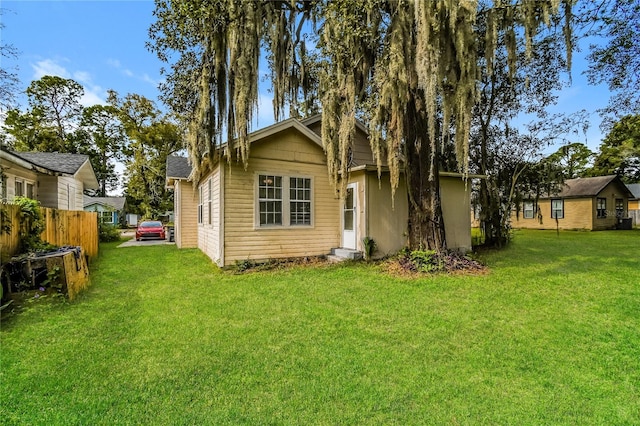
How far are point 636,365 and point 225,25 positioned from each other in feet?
28.2

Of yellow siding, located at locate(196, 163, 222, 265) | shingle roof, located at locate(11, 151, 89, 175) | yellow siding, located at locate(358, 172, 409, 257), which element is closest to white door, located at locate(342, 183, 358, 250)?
yellow siding, located at locate(358, 172, 409, 257)

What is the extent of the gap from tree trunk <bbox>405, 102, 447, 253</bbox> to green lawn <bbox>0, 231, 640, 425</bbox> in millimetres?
1961

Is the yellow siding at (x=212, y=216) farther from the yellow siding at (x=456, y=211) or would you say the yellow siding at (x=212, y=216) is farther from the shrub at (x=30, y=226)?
the yellow siding at (x=456, y=211)

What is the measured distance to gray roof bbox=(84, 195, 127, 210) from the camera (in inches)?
1112

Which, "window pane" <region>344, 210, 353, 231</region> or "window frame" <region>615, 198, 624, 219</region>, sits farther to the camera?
"window frame" <region>615, 198, 624, 219</region>

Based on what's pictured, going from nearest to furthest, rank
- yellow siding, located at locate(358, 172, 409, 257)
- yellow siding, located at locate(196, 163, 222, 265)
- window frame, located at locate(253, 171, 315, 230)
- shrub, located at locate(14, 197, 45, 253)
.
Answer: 1. shrub, located at locate(14, 197, 45, 253)
2. yellow siding, located at locate(196, 163, 222, 265)
3. window frame, located at locate(253, 171, 315, 230)
4. yellow siding, located at locate(358, 172, 409, 257)

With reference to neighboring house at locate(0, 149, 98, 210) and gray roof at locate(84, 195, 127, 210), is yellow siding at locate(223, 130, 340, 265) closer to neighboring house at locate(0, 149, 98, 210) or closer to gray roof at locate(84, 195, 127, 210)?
neighboring house at locate(0, 149, 98, 210)

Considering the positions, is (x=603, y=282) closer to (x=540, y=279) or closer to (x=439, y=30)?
(x=540, y=279)

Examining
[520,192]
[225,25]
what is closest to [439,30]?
[225,25]

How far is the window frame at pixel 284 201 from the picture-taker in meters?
7.96

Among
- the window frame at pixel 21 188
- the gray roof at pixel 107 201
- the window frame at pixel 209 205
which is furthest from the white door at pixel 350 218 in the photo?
the gray roof at pixel 107 201

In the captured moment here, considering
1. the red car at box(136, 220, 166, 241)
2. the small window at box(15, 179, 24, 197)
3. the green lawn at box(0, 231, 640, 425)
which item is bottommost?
the green lawn at box(0, 231, 640, 425)

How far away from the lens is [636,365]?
2.96m

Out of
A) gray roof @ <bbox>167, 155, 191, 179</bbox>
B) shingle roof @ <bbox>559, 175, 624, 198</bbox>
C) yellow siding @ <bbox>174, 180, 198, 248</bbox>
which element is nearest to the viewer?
yellow siding @ <bbox>174, 180, 198, 248</bbox>
